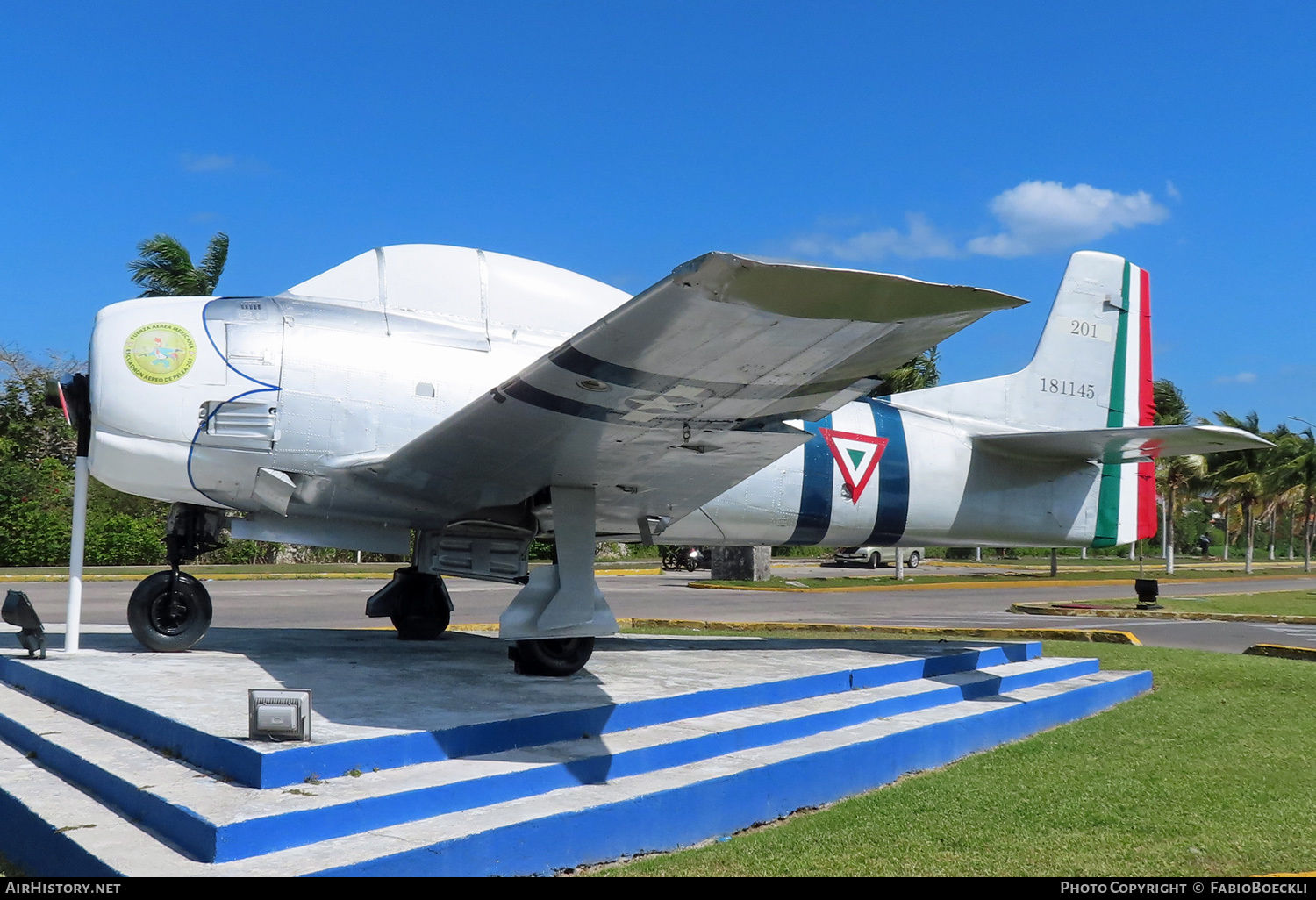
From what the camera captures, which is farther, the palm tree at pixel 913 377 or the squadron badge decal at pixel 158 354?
the palm tree at pixel 913 377

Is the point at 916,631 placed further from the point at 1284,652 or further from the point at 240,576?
the point at 240,576

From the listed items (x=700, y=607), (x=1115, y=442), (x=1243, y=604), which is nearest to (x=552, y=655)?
(x=1115, y=442)

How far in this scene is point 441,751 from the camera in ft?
14.9

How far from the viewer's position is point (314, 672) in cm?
640

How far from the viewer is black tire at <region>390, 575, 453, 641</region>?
9.02 meters

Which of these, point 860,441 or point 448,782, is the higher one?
point 860,441

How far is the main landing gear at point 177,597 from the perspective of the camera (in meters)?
7.33

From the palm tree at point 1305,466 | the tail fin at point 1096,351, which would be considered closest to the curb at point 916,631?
the tail fin at point 1096,351

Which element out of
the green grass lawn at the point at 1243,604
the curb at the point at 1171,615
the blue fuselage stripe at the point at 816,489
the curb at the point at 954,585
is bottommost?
the curb at the point at 954,585

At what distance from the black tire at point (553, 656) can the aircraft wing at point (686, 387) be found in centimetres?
105

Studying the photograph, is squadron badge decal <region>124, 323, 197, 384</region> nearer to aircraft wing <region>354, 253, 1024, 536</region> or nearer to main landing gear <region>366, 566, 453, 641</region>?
aircraft wing <region>354, 253, 1024, 536</region>

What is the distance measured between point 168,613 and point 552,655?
9.94 ft

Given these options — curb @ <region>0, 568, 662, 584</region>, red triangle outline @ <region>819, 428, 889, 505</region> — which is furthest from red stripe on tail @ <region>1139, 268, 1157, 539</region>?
curb @ <region>0, 568, 662, 584</region>

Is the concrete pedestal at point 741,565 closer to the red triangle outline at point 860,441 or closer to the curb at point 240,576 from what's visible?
the curb at point 240,576
